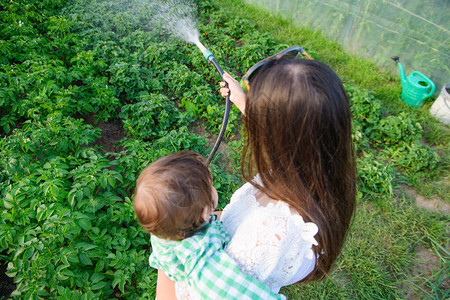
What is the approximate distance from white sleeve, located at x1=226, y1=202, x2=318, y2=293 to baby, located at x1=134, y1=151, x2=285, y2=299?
4 cm

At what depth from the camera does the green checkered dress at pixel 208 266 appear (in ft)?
3.61

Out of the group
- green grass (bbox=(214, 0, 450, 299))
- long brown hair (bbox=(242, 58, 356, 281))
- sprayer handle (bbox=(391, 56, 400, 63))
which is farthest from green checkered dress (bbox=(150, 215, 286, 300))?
sprayer handle (bbox=(391, 56, 400, 63))

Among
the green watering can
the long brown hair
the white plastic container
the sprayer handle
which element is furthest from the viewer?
the sprayer handle

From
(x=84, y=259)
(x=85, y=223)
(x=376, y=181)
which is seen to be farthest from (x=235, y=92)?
(x=376, y=181)

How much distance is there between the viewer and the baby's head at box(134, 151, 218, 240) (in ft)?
3.91

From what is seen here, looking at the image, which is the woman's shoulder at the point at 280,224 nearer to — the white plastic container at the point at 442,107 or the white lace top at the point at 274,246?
the white lace top at the point at 274,246

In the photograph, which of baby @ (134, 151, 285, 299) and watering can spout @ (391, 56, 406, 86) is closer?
baby @ (134, 151, 285, 299)

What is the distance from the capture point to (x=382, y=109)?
406 cm

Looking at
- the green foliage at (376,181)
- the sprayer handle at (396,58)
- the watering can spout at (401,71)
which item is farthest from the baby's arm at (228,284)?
the sprayer handle at (396,58)

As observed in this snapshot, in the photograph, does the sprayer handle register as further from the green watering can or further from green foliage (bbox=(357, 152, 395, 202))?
green foliage (bbox=(357, 152, 395, 202))

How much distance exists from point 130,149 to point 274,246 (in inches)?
69.7

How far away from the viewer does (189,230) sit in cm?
126

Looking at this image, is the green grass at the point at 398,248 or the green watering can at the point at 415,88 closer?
the green grass at the point at 398,248

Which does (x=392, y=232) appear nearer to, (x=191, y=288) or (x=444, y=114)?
(x=444, y=114)
